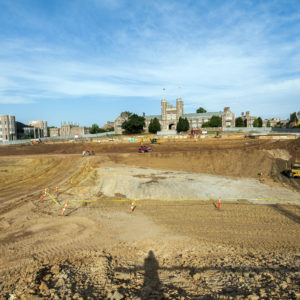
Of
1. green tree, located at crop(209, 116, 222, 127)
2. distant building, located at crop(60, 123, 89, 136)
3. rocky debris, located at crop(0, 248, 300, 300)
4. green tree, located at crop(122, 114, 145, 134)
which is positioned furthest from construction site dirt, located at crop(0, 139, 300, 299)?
distant building, located at crop(60, 123, 89, 136)

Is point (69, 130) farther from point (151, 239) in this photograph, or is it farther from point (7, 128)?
point (151, 239)

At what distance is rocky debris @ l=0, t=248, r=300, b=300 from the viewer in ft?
23.2

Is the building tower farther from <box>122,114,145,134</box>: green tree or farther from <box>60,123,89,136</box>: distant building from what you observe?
<box>60,123,89,136</box>: distant building

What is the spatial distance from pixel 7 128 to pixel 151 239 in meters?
117

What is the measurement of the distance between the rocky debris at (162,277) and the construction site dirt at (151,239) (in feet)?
0.12

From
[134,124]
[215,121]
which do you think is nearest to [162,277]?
[134,124]

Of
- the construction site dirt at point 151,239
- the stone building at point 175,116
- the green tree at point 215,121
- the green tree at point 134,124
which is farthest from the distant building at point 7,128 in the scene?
the construction site dirt at point 151,239

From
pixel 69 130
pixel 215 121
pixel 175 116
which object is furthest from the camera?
pixel 69 130

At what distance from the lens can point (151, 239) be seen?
11.4 metres

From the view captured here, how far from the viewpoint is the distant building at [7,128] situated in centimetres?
10306

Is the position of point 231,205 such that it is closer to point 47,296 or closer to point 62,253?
point 62,253

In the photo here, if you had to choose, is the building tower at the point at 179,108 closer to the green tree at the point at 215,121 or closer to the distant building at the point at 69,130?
the green tree at the point at 215,121

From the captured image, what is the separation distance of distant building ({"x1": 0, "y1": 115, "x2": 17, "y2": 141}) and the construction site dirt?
314 ft

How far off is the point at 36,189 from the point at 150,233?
1519 cm
